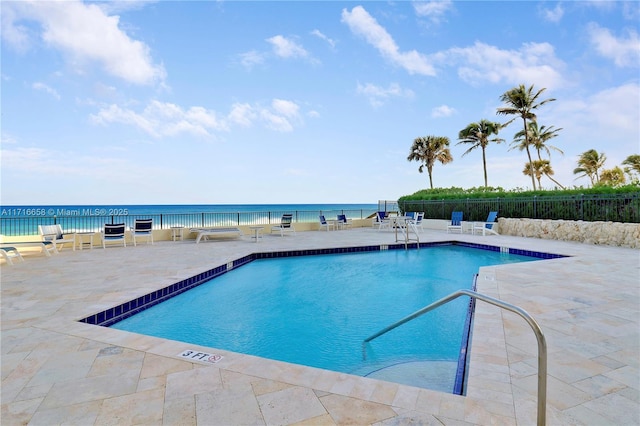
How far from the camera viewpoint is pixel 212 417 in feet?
5.40

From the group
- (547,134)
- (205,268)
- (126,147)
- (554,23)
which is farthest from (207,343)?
(547,134)

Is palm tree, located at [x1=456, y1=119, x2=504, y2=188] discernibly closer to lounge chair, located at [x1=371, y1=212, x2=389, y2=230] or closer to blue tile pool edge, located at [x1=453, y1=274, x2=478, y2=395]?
lounge chair, located at [x1=371, y1=212, x2=389, y2=230]

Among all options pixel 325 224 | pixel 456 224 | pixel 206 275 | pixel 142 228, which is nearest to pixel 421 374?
pixel 206 275

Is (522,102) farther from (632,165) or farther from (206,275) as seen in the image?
(206,275)

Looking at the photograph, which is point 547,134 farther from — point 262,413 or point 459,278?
point 262,413

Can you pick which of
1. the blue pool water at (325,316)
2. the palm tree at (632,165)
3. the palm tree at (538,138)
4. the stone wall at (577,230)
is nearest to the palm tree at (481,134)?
the palm tree at (538,138)

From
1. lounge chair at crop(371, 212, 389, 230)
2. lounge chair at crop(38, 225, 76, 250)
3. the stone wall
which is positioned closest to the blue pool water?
the stone wall

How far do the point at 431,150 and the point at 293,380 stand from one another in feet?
78.3

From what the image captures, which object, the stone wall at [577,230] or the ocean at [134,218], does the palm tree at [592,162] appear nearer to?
the ocean at [134,218]

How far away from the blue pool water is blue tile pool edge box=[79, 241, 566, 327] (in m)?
0.10

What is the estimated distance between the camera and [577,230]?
955 centimetres

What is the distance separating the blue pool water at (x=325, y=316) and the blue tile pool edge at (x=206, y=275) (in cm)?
10

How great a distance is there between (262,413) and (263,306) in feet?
9.89

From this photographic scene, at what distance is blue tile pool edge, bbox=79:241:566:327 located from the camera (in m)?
3.57
